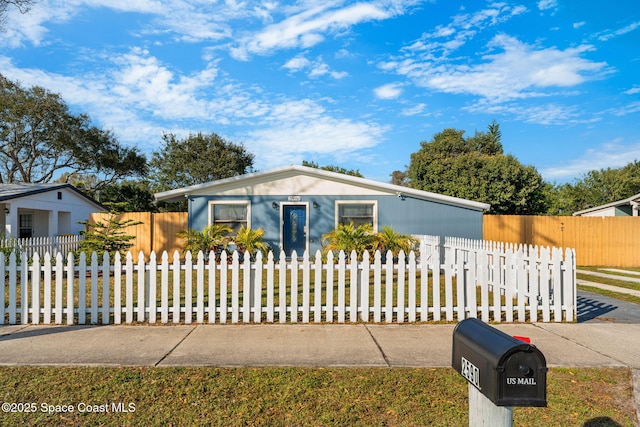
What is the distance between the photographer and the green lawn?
3.16 metres

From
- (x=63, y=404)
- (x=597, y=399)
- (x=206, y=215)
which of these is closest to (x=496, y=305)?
(x=597, y=399)

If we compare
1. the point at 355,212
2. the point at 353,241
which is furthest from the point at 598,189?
the point at 353,241

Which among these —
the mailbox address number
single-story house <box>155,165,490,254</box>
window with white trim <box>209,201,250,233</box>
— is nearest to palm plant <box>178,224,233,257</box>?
window with white trim <box>209,201,250,233</box>

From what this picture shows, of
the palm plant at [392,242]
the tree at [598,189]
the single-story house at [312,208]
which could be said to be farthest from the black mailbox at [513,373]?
the tree at [598,189]

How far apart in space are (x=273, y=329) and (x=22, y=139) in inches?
1363

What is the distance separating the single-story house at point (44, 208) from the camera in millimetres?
16031

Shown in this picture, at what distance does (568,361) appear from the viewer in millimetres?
4457

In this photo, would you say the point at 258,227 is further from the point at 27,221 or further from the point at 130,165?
the point at 130,165

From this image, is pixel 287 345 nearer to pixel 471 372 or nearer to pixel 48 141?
pixel 471 372

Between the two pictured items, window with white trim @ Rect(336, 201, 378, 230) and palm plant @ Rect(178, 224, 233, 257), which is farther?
window with white trim @ Rect(336, 201, 378, 230)

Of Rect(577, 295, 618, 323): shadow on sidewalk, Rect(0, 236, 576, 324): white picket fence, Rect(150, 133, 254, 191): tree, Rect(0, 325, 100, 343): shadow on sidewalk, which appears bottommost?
Rect(577, 295, 618, 323): shadow on sidewalk

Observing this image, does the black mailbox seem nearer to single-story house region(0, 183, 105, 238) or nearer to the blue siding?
the blue siding

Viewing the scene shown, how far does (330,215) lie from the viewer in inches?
593

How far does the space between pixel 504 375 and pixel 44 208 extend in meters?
20.8
